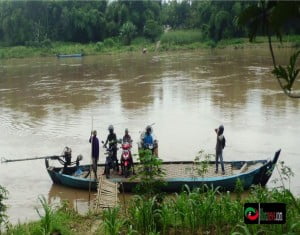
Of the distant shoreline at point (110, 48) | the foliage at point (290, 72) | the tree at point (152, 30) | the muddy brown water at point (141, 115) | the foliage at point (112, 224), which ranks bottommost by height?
the muddy brown water at point (141, 115)

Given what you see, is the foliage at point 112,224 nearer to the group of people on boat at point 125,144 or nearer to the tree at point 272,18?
the tree at point 272,18

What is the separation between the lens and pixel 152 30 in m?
56.2

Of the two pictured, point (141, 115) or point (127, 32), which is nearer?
point (141, 115)

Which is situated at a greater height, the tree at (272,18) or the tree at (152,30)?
the tree at (152,30)

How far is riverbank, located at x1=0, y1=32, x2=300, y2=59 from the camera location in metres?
51.7

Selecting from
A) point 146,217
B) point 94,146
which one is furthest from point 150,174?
point 94,146

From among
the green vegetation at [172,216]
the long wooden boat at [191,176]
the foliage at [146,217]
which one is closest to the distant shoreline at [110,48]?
the long wooden boat at [191,176]

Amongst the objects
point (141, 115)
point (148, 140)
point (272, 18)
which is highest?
point (272, 18)

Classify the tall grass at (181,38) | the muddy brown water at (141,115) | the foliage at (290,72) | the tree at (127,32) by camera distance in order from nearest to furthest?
the foliage at (290,72) → the muddy brown water at (141,115) → the tall grass at (181,38) → the tree at (127,32)

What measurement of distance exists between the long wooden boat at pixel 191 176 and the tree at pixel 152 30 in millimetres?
46606

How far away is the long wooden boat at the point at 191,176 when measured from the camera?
30.9 feet

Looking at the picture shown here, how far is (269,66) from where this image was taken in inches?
1252

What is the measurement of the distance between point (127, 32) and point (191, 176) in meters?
46.7

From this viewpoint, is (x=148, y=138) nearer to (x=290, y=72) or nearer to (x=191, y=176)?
(x=191, y=176)
